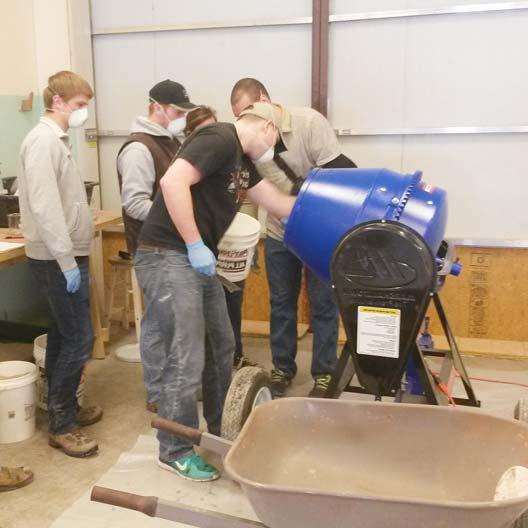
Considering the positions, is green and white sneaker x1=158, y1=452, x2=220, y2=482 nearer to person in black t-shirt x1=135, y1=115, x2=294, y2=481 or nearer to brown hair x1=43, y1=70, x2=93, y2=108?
person in black t-shirt x1=135, y1=115, x2=294, y2=481

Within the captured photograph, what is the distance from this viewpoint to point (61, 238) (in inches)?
90.4

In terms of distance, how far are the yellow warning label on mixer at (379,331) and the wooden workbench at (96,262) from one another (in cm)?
160

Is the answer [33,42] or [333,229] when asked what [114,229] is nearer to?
[33,42]

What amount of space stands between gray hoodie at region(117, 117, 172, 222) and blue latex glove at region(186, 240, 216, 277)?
575mm

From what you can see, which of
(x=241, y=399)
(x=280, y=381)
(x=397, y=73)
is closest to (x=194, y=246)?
(x=241, y=399)

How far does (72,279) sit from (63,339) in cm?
29

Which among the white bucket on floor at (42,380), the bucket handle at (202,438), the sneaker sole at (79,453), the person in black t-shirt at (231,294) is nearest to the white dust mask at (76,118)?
the person in black t-shirt at (231,294)

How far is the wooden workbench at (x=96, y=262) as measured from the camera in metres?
2.64

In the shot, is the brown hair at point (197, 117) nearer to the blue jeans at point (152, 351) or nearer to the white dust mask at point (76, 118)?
the white dust mask at point (76, 118)

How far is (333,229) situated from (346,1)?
236 centimetres

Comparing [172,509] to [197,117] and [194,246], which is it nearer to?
[194,246]

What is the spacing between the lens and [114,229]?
4.22m

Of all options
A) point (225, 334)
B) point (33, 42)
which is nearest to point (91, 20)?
point (33, 42)

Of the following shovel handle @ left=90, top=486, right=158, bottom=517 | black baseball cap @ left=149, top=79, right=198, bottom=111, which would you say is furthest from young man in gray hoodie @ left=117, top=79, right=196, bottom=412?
shovel handle @ left=90, top=486, right=158, bottom=517
